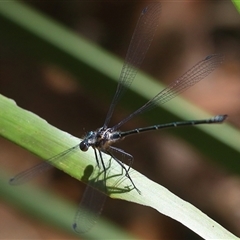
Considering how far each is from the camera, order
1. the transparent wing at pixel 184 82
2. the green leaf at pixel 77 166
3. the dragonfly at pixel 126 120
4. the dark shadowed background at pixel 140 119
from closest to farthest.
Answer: the green leaf at pixel 77 166, the dragonfly at pixel 126 120, the transparent wing at pixel 184 82, the dark shadowed background at pixel 140 119

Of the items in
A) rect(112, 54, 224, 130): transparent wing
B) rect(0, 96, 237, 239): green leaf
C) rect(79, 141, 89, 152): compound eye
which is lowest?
rect(0, 96, 237, 239): green leaf

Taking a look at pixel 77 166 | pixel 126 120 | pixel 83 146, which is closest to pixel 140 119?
pixel 126 120

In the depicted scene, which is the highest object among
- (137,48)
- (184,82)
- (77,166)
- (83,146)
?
(137,48)

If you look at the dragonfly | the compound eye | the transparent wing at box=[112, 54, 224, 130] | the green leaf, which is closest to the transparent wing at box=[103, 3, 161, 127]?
the dragonfly

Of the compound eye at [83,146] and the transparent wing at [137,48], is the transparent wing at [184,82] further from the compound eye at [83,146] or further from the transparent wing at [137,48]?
the compound eye at [83,146]

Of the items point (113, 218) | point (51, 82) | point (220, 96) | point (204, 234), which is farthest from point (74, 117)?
point (204, 234)

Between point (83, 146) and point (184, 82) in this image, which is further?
point (184, 82)

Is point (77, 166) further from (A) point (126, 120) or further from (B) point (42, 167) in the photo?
(A) point (126, 120)

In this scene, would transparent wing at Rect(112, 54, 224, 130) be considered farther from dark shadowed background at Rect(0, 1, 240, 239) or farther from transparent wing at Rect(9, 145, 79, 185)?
dark shadowed background at Rect(0, 1, 240, 239)

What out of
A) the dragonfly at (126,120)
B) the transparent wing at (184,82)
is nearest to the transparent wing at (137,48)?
the dragonfly at (126,120)
